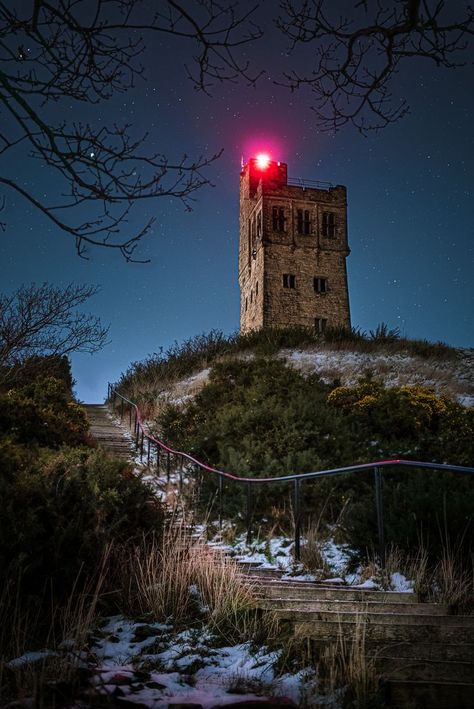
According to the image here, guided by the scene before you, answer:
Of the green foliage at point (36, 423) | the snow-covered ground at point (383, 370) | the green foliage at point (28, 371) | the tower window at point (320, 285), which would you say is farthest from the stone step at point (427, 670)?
the tower window at point (320, 285)

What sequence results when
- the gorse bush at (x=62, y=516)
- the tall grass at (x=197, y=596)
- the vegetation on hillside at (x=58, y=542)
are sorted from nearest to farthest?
1. the vegetation on hillside at (x=58, y=542)
2. the tall grass at (x=197, y=596)
3. the gorse bush at (x=62, y=516)

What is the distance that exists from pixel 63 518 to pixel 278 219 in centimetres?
3366

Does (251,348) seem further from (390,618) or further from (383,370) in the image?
(390,618)

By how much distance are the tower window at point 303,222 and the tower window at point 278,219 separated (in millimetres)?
1051

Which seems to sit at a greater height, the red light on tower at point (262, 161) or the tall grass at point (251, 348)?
the red light on tower at point (262, 161)

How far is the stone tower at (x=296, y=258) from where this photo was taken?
116ft

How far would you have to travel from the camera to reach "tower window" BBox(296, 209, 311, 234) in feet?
122

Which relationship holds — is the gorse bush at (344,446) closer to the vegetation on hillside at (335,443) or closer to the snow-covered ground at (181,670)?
the vegetation on hillside at (335,443)

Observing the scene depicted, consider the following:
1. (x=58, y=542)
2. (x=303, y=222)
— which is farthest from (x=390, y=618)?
(x=303, y=222)

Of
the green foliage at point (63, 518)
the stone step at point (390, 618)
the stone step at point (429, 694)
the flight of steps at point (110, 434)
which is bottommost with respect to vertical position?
the stone step at point (429, 694)

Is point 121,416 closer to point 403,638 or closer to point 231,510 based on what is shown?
point 231,510

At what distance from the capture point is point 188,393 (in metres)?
19.1

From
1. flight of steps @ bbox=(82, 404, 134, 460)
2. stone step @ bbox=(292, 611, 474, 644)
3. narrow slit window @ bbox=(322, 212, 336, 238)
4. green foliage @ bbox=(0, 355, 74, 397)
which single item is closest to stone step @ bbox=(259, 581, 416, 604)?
stone step @ bbox=(292, 611, 474, 644)

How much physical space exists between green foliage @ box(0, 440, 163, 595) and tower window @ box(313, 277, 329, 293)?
29942 mm
